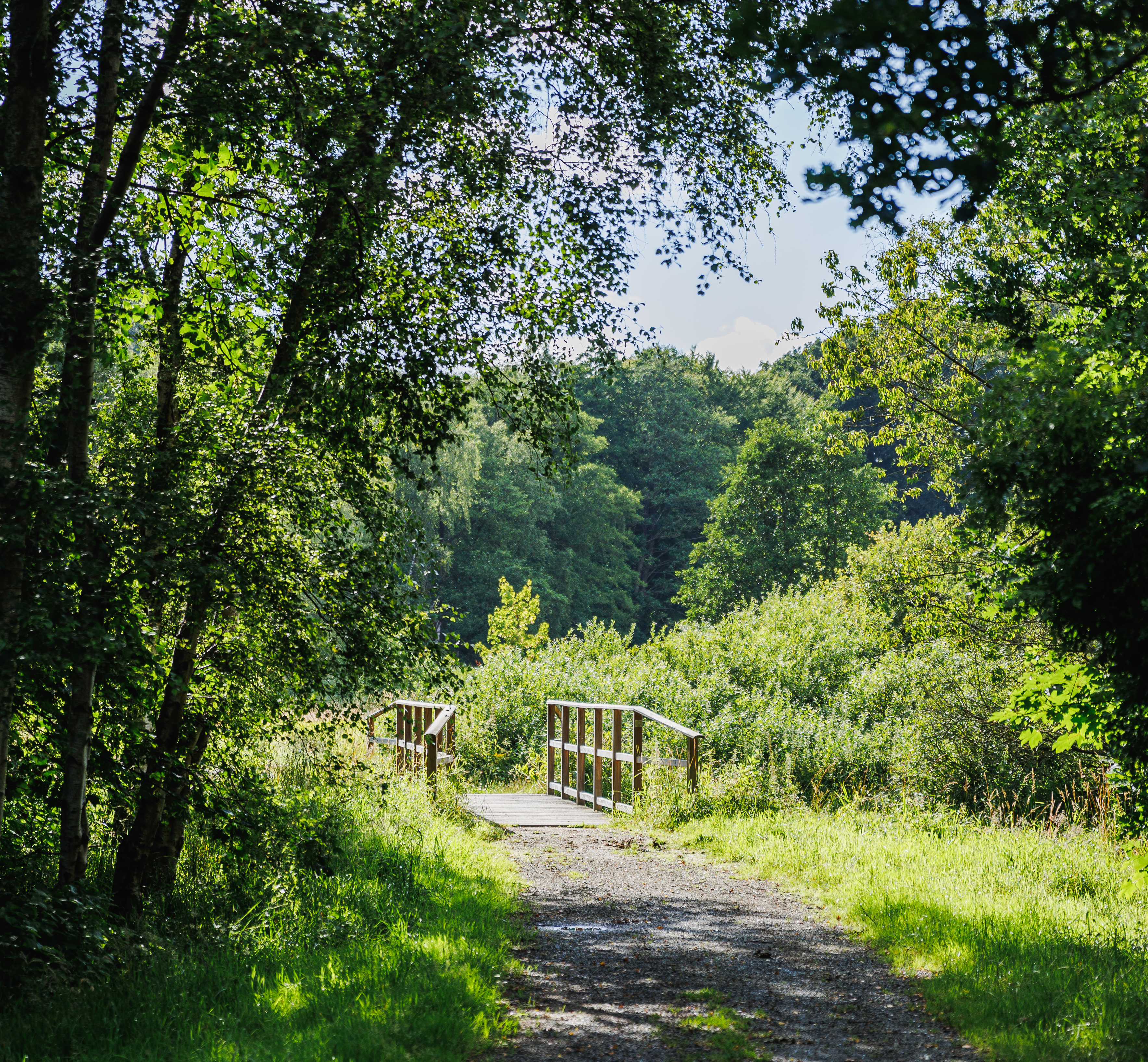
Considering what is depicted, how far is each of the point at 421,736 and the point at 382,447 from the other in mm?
8995

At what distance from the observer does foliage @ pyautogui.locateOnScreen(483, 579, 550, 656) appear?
2775 centimetres

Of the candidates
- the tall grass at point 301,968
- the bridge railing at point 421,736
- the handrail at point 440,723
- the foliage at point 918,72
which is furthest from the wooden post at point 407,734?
the foliage at point 918,72

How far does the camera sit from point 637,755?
12.5 m

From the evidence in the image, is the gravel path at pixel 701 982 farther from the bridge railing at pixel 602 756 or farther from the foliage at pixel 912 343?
the foliage at pixel 912 343

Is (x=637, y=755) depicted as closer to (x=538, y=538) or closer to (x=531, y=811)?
(x=531, y=811)

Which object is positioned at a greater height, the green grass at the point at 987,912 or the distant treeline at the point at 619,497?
the distant treeline at the point at 619,497

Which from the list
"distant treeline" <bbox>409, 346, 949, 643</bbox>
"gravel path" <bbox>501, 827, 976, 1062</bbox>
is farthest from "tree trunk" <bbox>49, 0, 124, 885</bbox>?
"distant treeline" <bbox>409, 346, 949, 643</bbox>

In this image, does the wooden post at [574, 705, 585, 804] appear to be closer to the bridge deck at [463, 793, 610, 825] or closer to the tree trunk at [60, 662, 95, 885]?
A: the bridge deck at [463, 793, 610, 825]

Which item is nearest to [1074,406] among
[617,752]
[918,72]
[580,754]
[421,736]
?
[918,72]

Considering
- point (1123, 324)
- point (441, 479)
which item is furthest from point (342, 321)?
point (441, 479)

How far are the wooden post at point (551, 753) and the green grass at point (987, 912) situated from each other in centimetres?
446

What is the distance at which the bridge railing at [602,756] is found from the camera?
12.1 metres

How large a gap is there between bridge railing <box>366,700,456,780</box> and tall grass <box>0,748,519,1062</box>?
353 cm

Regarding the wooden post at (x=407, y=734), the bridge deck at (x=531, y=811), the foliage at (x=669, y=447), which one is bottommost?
the bridge deck at (x=531, y=811)
